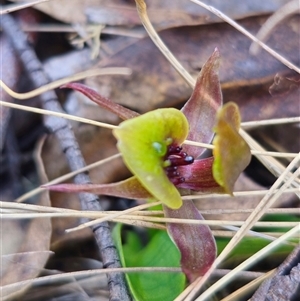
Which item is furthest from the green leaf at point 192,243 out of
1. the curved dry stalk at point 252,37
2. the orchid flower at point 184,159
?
the curved dry stalk at point 252,37

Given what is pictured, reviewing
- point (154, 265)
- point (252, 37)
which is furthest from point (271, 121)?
point (154, 265)

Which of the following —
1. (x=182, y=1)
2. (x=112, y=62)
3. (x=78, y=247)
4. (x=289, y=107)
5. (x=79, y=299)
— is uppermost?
(x=182, y=1)

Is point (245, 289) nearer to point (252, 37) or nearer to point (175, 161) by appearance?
point (175, 161)

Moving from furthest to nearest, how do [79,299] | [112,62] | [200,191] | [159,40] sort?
[112,62], [159,40], [79,299], [200,191]

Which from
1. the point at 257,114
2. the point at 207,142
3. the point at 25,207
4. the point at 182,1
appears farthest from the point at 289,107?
the point at 25,207

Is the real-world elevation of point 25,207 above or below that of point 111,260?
above

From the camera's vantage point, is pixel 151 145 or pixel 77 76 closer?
pixel 151 145

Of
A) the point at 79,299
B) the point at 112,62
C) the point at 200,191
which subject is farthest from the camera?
the point at 112,62

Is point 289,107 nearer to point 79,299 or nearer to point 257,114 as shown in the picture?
point 257,114
